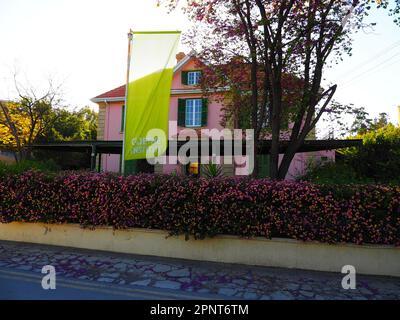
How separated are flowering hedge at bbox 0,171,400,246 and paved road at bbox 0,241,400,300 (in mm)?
663

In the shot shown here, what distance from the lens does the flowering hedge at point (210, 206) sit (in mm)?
5066

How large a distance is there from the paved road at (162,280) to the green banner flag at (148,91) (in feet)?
8.98

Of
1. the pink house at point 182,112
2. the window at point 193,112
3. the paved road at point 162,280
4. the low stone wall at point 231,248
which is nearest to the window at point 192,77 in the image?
the pink house at point 182,112

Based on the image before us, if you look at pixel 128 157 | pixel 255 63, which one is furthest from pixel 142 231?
pixel 255 63

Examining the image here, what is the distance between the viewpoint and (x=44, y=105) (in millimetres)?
17156

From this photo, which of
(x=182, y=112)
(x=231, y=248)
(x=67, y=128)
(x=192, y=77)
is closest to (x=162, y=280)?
(x=231, y=248)

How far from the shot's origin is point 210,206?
5.59 meters

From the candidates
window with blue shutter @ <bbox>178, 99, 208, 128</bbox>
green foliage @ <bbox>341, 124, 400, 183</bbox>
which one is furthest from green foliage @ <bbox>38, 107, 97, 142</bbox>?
green foliage @ <bbox>341, 124, 400, 183</bbox>

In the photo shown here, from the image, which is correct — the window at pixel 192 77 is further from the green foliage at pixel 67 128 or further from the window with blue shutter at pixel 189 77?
the green foliage at pixel 67 128

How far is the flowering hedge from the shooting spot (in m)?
5.07

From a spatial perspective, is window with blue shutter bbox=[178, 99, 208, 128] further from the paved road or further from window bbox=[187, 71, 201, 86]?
the paved road

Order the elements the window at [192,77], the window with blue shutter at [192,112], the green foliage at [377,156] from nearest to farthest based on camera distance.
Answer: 1. the green foliage at [377,156]
2. the window with blue shutter at [192,112]
3. the window at [192,77]

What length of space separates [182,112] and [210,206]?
10.7 meters

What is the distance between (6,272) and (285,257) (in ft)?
16.5
